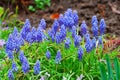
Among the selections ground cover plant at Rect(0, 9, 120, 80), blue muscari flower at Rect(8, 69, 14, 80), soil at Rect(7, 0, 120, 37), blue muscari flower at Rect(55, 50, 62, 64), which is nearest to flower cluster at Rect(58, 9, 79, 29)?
ground cover plant at Rect(0, 9, 120, 80)

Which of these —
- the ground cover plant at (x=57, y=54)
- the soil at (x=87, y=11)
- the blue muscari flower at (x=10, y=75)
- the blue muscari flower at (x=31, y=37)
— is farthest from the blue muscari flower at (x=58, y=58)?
the soil at (x=87, y=11)

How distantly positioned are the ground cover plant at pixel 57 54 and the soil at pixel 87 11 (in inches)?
58.6

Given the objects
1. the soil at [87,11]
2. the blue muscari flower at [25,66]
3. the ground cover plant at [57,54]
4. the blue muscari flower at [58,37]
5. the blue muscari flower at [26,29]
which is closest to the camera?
the blue muscari flower at [25,66]

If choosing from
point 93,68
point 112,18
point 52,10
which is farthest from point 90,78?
point 52,10

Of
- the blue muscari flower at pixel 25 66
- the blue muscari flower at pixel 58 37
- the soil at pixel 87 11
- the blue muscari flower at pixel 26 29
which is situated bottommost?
the blue muscari flower at pixel 25 66

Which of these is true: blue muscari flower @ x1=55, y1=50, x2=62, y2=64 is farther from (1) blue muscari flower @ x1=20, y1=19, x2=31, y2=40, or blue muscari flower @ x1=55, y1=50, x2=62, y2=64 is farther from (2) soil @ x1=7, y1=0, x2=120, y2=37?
(2) soil @ x1=7, y1=0, x2=120, y2=37

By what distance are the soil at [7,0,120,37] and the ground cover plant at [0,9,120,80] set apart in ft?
4.89

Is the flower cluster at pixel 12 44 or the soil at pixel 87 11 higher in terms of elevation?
the soil at pixel 87 11

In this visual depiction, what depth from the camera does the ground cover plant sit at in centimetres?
396

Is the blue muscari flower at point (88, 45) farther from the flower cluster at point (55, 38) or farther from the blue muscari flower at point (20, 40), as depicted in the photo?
the blue muscari flower at point (20, 40)

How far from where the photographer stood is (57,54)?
3926 millimetres

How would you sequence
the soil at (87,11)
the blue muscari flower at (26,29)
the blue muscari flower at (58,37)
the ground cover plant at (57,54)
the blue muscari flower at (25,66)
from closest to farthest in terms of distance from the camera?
the blue muscari flower at (25,66), the ground cover plant at (57,54), the blue muscari flower at (58,37), the blue muscari flower at (26,29), the soil at (87,11)

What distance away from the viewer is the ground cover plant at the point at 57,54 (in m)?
3.96

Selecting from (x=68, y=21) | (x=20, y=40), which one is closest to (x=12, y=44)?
(x=20, y=40)
